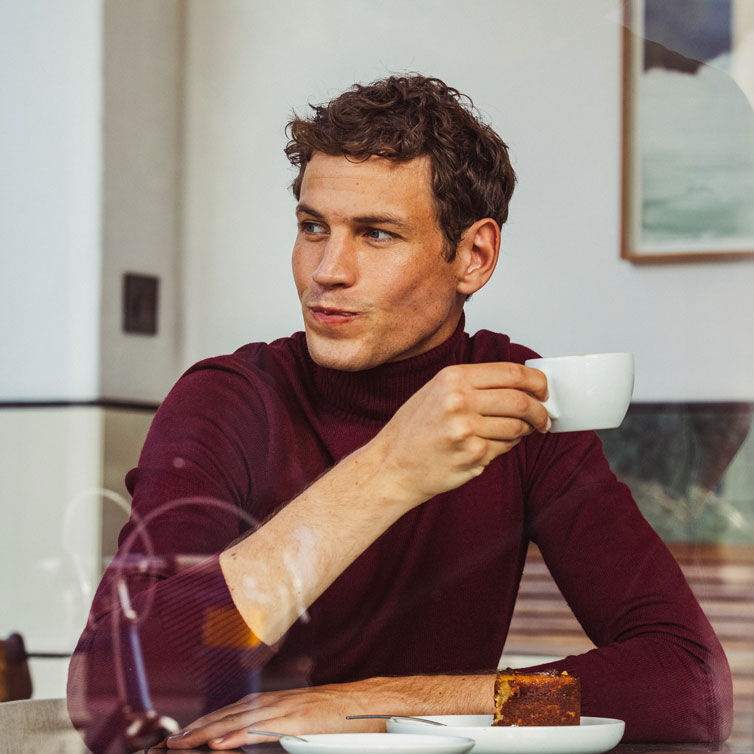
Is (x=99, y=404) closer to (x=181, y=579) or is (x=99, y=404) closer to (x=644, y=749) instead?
(x=181, y=579)

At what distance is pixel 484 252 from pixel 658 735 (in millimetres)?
402

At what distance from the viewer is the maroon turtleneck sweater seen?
0.68 meters

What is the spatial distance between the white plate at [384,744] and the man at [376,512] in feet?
0.47

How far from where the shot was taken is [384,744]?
469 mm

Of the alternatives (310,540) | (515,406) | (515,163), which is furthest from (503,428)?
(515,163)

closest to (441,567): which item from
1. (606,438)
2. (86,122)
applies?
(606,438)

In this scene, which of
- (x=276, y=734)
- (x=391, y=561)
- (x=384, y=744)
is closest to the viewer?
(x=384, y=744)

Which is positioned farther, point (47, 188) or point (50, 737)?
point (47, 188)

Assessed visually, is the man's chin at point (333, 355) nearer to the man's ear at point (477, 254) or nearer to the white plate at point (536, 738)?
the man's ear at point (477, 254)

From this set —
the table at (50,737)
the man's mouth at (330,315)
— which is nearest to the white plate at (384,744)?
the table at (50,737)

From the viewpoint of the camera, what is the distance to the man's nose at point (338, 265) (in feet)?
2.57

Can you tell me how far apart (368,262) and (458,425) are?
0.74 feet

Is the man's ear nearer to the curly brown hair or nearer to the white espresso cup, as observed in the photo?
the curly brown hair

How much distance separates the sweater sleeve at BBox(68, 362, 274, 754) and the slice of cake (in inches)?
6.5
